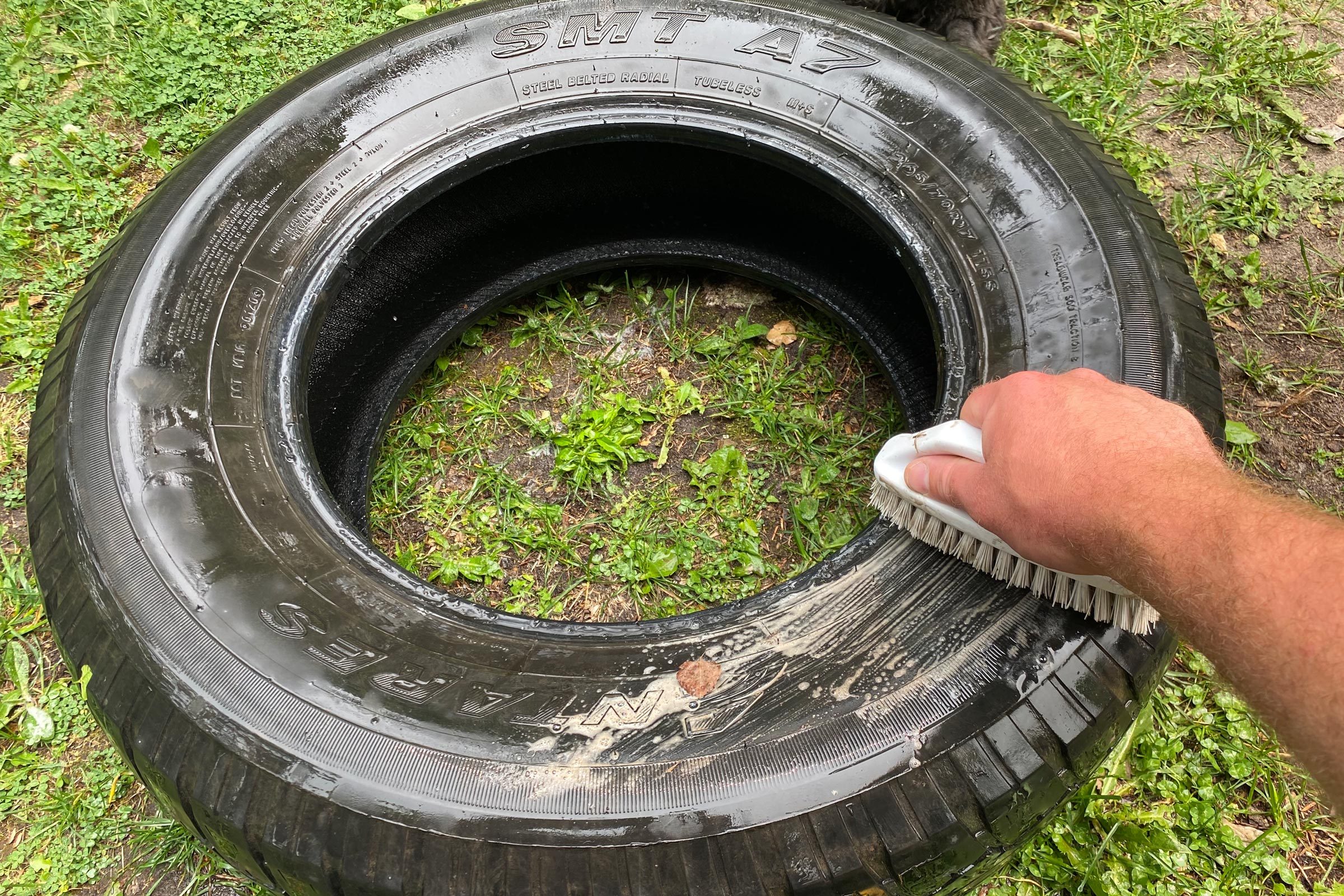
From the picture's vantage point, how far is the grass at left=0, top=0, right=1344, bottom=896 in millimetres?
1828

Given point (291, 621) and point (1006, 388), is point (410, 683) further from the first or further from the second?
point (1006, 388)

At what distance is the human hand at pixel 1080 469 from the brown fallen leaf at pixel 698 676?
1.49 ft

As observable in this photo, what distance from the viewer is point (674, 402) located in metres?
2.29

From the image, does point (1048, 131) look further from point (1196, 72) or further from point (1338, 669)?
point (1196, 72)

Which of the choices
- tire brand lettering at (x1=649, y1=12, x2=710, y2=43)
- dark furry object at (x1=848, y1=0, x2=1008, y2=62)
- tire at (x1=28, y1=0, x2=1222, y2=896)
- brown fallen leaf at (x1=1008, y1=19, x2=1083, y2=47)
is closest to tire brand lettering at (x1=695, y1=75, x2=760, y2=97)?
tire at (x1=28, y1=0, x2=1222, y2=896)

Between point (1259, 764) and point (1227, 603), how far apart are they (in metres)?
1.26

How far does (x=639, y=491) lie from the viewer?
2180mm

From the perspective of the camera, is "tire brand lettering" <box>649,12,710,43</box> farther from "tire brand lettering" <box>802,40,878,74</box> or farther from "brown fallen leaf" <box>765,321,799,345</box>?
"brown fallen leaf" <box>765,321,799,345</box>

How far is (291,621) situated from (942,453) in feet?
3.48

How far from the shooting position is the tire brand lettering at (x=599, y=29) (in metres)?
1.95

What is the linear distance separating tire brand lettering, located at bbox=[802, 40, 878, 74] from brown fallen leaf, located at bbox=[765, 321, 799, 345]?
0.70 metres

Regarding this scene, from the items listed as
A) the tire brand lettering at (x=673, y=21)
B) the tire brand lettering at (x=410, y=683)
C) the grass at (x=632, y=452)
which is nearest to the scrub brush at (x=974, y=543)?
the grass at (x=632, y=452)

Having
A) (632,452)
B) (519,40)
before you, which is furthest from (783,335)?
(519,40)

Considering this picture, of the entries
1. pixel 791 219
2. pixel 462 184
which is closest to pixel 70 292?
pixel 462 184
